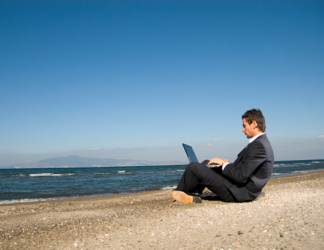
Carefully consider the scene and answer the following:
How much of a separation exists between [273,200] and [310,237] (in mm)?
2209

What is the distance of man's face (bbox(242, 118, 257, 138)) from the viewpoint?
3.96m

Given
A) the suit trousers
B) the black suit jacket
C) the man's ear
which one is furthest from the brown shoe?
the man's ear

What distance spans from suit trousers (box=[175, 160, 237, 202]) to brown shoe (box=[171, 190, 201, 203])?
0.34ft

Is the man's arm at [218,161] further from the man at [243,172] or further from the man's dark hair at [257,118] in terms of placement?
the man's dark hair at [257,118]

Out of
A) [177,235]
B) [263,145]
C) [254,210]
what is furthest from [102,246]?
[263,145]

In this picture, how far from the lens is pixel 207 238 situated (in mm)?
2586

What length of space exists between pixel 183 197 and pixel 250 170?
4.51 ft

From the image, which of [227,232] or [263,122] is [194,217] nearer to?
[227,232]

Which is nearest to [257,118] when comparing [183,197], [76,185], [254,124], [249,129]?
[254,124]

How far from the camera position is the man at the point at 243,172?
3773 millimetres

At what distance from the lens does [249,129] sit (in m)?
4.00

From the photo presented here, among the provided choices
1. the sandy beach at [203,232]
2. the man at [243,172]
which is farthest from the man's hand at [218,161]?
the sandy beach at [203,232]

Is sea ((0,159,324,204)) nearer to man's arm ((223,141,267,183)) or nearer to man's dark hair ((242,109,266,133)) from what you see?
man's arm ((223,141,267,183))

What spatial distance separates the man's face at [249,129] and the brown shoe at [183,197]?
150 centimetres
